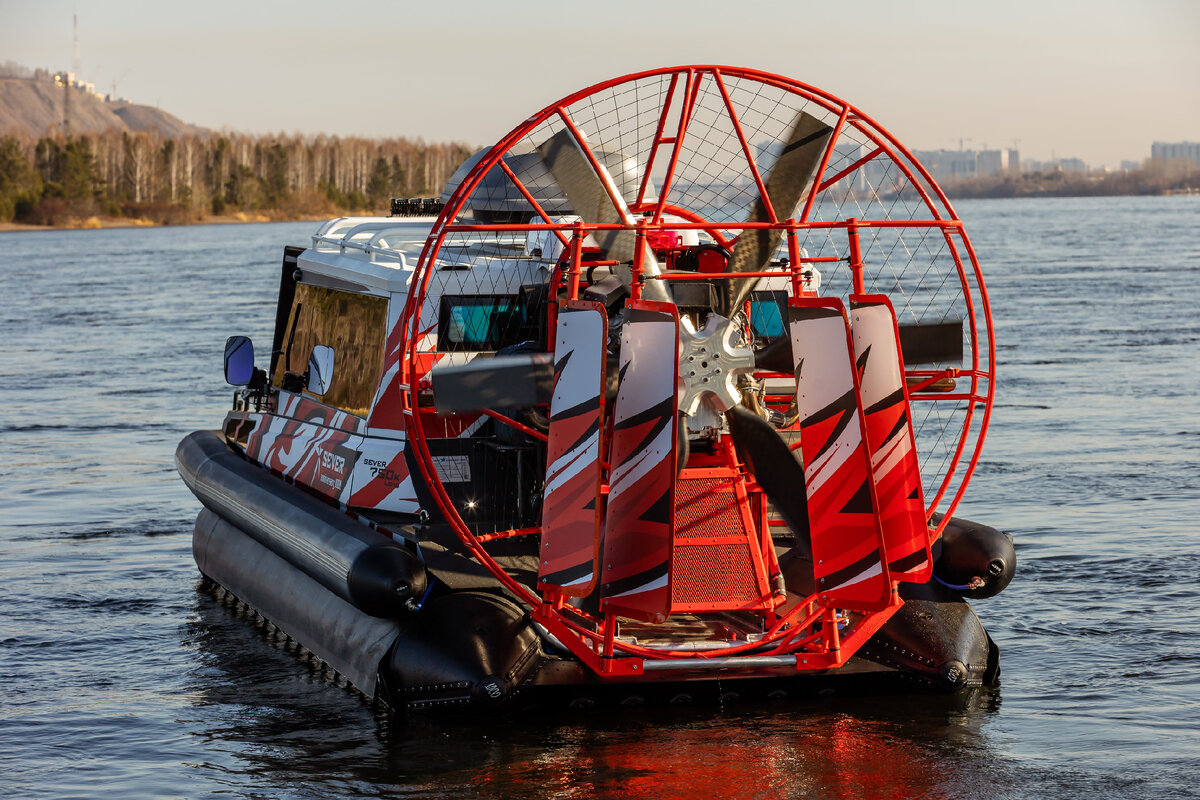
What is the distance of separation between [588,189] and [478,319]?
1.25m

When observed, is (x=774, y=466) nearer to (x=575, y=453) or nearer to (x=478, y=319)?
(x=575, y=453)

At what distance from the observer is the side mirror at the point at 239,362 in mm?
11180

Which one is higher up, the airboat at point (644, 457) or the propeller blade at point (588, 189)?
the propeller blade at point (588, 189)

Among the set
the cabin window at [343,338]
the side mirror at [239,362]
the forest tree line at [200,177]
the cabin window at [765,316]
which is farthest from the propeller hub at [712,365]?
the forest tree line at [200,177]

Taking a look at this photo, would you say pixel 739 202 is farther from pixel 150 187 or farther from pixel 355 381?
pixel 150 187

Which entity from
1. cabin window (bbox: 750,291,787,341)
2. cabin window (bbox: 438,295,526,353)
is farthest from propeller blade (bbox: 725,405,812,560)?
cabin window (bbox: 750,291,787,341)

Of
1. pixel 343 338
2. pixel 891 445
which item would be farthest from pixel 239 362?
pixel 891 445

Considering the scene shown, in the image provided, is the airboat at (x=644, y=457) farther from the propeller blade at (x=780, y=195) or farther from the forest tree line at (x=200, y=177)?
the forest tree line at (x=200, y=177)

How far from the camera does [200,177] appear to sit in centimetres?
10306

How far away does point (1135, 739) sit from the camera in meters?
8.01

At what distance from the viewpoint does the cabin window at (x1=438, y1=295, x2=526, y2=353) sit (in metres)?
8.89

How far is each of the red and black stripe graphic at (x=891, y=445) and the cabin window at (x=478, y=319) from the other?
225 cm

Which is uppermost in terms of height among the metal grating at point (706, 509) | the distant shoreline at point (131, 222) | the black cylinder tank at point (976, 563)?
the distant shoreline at point (131, 222)

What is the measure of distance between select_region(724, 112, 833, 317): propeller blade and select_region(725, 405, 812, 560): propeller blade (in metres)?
0.64
